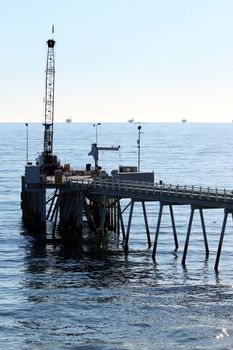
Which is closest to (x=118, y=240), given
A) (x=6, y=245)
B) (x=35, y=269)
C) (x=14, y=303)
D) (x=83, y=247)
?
(x=83, y=247)

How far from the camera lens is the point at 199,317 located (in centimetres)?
5569

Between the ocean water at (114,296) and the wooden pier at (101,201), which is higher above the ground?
the wooden pier at (101,201)

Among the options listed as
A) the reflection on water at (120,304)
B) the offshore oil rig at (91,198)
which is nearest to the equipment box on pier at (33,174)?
the offshore oil rig at (91,198)

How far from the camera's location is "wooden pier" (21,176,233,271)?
7338 cm

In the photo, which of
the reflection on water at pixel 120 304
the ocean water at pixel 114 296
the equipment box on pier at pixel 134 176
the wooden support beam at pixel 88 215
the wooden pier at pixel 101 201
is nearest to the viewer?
the reflection on water at pixel 120 304

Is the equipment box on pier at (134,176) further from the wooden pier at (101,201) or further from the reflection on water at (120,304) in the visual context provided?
the reflection on water at (120,304)

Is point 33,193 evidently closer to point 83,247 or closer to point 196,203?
point 83,247

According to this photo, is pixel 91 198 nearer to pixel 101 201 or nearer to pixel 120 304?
pixel 101 201

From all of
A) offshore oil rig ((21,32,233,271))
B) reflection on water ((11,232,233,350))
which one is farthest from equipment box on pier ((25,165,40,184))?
reflection on water ((11,232,233,350))

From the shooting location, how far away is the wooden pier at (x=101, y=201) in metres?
73.4

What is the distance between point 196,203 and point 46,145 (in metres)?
37.7

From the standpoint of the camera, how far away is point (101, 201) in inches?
3551

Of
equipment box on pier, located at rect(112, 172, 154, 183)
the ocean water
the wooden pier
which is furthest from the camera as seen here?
equipment box on pier, located at rect(112, 172, 154, 183)

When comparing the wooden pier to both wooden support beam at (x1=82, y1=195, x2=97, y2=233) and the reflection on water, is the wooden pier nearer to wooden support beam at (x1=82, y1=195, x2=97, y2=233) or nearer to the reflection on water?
wooden support beam at (x1=82, y1=195, x2=97, y2=233)
